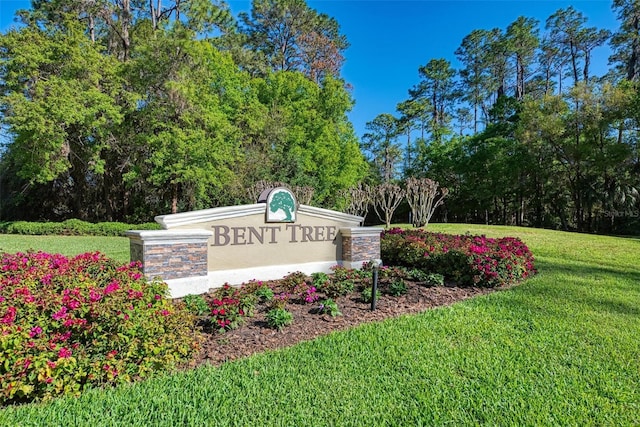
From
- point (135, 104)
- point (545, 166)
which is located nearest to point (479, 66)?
point (545, 166)

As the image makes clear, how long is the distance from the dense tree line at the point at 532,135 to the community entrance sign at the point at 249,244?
65.7 ft

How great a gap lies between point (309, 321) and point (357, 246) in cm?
315

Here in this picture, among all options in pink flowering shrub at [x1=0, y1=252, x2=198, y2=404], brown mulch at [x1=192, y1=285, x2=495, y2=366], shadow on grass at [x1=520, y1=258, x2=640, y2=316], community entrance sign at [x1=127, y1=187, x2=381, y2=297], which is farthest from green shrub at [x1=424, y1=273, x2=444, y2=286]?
pink flowering shrub at [x1=0, y1=252, x2=198, y2=404]

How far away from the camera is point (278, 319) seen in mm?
4082

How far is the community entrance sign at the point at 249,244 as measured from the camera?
5039 mm

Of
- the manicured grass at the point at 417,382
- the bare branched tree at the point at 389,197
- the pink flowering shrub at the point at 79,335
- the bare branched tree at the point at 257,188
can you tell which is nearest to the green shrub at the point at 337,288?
the manicured grass at the point at 417,382

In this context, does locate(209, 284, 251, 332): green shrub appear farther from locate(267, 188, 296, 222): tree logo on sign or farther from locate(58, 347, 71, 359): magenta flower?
locate(267, 188, 296, 222): tree logo on sign

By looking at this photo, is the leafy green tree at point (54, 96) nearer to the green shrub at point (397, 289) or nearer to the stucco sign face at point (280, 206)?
the stucco sign face at point (280, 206)

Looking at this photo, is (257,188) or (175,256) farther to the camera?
(257,188)

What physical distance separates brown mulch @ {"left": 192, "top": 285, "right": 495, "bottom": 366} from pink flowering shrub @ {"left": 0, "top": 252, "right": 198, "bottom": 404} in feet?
1.24

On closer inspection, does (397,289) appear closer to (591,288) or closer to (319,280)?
(319,280)

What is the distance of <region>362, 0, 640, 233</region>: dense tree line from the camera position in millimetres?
20219

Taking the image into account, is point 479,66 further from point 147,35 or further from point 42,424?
point 42,424

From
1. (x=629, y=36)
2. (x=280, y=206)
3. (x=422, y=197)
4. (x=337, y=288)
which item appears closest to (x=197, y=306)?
(x=337, y=288)
